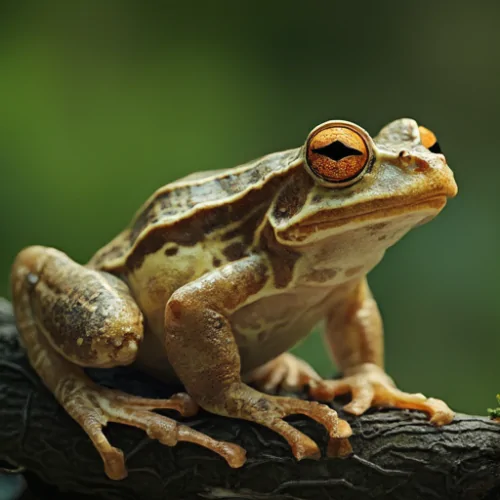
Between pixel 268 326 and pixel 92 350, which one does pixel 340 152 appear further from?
pixel 92 350

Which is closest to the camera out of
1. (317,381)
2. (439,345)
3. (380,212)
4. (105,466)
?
(380,212)

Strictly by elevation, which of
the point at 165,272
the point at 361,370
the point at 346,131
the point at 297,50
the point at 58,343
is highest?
the point at 297,50

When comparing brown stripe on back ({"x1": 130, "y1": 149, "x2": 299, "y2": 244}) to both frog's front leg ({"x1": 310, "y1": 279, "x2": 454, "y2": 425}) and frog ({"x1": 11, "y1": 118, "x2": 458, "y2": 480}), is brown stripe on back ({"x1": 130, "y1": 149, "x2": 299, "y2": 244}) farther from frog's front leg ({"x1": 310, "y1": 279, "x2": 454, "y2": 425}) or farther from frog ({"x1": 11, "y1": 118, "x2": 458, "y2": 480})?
frog's front leg ({"x1": 310, "y1": 279, "x2": 454, "y2": 425})

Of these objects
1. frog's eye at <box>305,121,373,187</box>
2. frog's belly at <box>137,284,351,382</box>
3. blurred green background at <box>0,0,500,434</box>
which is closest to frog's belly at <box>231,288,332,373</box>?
frog's belly at <box>137,284,351,382</box>

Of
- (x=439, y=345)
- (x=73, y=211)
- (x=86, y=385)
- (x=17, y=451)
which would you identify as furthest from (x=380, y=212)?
(x=73, y=211)

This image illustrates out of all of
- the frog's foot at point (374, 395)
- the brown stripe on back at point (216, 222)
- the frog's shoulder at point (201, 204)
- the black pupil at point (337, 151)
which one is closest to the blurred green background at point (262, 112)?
the frog's foot at point (374, 395)

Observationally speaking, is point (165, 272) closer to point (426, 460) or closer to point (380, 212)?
point (380, 212)

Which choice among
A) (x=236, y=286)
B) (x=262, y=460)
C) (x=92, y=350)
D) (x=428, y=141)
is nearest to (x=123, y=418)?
(x=92, y=350)

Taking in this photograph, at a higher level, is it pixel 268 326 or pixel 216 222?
pixel 216 222
